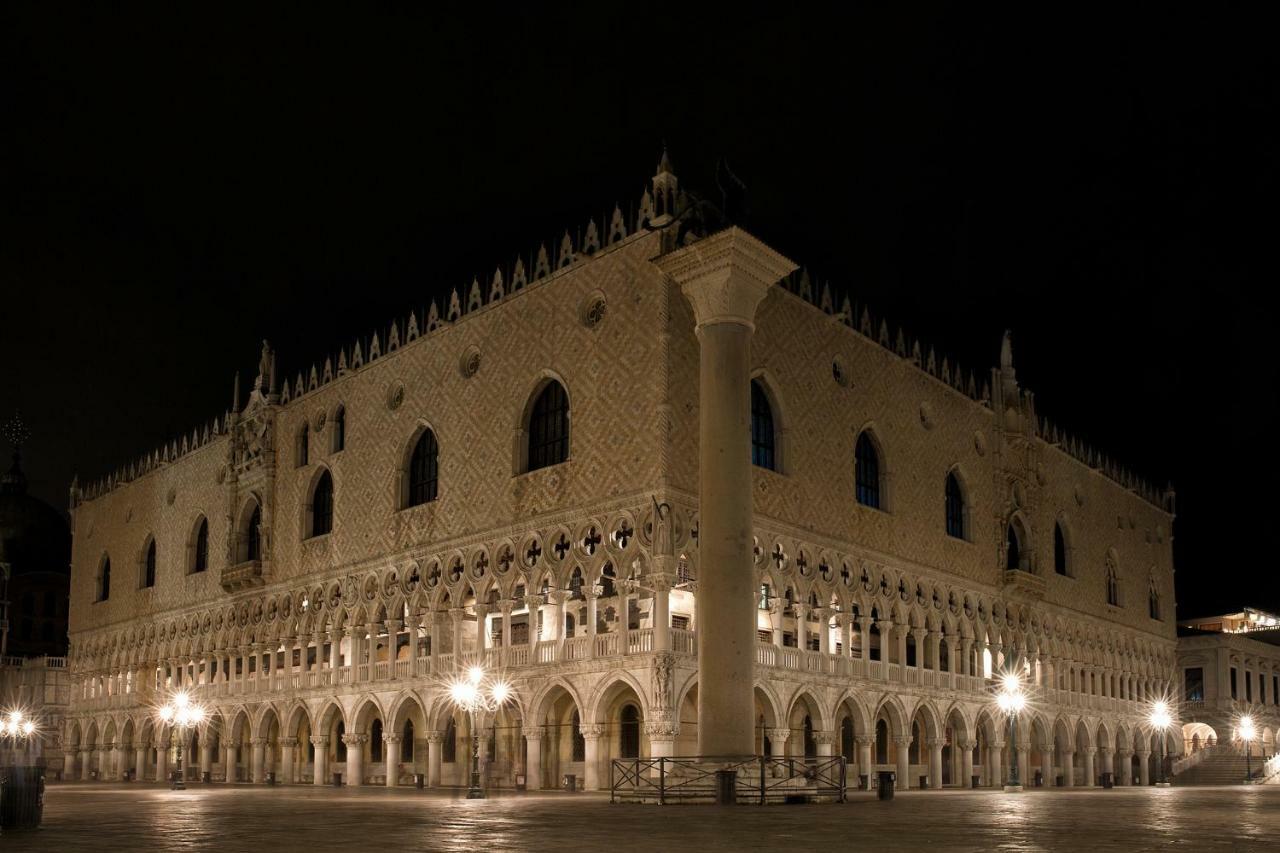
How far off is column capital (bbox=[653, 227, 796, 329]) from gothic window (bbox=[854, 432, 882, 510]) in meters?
13.1

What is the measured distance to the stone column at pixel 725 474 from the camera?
2389 centimetres

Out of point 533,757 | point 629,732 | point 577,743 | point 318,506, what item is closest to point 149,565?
point 318,506

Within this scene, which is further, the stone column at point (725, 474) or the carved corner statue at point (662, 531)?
the carved corner statue at point (662, 531)

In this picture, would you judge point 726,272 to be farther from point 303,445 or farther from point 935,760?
point 303,445

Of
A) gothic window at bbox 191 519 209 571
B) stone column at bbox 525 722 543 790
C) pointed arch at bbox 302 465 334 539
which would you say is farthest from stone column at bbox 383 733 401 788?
gothic window at bbox 191 519 209 571

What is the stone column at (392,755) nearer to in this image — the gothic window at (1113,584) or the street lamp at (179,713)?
the street lamp at (179,713)

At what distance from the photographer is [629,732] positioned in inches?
1318

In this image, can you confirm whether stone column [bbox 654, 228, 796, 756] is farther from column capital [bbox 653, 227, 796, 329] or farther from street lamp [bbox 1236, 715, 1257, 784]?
street lamp [bbox 1236, 715, 1257, 784]

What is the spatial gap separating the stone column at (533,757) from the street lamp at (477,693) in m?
1.14

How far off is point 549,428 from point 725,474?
35.8 feet

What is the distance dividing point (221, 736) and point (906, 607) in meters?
23.7

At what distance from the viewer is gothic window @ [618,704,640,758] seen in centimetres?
3303

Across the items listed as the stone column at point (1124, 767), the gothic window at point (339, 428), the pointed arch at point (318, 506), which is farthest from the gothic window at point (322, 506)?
the stone column at point (1124, 767)

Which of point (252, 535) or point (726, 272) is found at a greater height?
point (726, 272)
